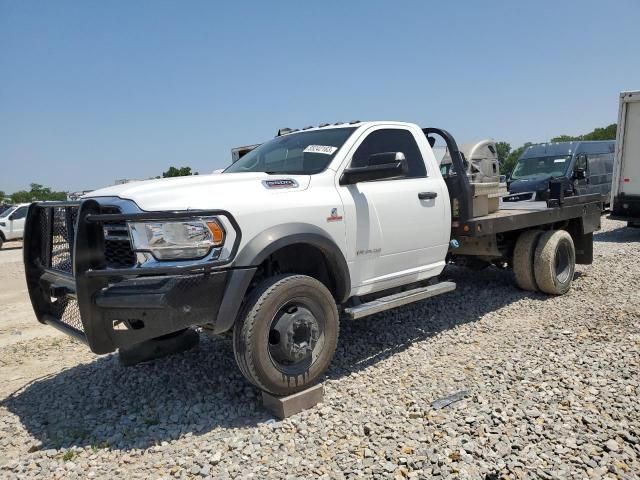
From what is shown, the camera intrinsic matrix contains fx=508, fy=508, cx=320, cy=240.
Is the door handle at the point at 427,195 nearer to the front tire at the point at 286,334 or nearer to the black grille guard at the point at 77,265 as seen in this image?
the front tire at the point at 286,334

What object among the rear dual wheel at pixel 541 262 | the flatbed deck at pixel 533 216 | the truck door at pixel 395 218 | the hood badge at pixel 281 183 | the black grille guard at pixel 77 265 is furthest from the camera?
the rear dual wheel at pixel 541 262

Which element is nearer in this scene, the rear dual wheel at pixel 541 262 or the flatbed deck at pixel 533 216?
the flatbed deck at pixel 533 216

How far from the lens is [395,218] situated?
446 centimetres

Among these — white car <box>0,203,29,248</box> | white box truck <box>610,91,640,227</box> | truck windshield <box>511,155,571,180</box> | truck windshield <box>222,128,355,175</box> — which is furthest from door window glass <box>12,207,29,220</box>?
white box truck <box>610,91,640,227</box>

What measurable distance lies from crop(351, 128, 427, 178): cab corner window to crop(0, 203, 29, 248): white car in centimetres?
1843

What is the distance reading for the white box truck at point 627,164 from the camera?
456 inches

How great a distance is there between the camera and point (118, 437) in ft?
11.1

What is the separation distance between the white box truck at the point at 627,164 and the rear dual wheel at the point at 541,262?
6.35 meters

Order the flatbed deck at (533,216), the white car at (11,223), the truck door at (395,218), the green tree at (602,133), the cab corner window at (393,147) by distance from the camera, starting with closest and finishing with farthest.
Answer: the truck door at (395,218)
the cab corner window at (393,147)
the flatbed deck at (533,216)
the white car at (11,223)
the green tree at (602,133)

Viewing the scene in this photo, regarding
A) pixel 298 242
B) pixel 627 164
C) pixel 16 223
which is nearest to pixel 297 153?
pixel 298 242

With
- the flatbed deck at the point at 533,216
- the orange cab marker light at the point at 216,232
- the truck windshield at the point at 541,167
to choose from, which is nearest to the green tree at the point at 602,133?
the truck windshield at the point at 541,167

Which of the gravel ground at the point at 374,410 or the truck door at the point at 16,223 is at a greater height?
the gravel ground at the point at 374,410

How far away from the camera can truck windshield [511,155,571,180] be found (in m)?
15.4

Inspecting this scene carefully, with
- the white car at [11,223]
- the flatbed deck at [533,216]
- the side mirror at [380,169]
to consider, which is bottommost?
the white car at [11,223]
